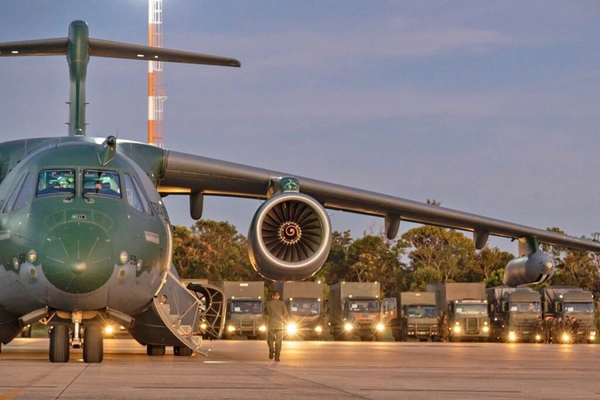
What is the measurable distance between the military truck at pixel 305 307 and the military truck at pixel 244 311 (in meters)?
1.97

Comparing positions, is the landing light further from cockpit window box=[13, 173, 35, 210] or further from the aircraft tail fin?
the aircraft tail fin

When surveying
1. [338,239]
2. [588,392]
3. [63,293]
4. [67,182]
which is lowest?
[588,392]

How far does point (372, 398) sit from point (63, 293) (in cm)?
592

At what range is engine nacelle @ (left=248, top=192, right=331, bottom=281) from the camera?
19.2 m

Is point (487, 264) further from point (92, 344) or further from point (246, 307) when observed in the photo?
point (92, 344)

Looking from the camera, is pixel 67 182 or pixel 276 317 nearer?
pixel 67 182

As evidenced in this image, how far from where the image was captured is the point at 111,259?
1578cm

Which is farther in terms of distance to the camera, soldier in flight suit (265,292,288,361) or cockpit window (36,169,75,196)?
soldier in flight suit (265,292,288,361)

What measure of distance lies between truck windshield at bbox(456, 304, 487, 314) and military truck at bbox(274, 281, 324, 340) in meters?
6.58

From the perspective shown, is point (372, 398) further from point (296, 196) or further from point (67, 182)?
point (296, 196)

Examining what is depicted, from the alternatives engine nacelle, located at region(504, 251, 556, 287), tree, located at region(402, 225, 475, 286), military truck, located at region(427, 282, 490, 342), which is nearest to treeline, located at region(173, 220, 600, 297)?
tree, located at region(402, 225, 475, 286)

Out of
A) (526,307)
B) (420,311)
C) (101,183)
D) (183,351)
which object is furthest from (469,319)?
(101,183)

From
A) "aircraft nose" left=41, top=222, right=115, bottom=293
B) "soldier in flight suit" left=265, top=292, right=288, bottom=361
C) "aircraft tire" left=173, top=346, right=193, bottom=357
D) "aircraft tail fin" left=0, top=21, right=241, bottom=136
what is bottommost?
"aircraft tire" left=173, top=346, right=193, bottom=357

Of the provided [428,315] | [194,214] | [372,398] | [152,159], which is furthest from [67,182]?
A: [428,315]
